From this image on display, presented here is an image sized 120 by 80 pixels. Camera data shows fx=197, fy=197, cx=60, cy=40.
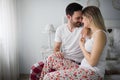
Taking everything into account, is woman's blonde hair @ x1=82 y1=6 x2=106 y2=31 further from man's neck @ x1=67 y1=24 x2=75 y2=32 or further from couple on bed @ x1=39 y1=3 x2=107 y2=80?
man's neck @ x1=67 y1=24 x2=75 y2=32

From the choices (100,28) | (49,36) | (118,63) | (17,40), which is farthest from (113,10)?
(100,28)

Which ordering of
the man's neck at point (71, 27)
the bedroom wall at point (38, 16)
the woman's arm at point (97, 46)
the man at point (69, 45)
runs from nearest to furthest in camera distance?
the woman's arm at point (97, 46)
the man at point (69, 45)
the man's neck at point (71, 27)
the bedroom wall at point (38, 16)

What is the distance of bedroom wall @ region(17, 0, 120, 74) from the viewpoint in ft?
12.3

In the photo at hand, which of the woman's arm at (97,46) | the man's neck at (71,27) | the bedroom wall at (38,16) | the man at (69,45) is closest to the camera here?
the woman's arm at (97,46)

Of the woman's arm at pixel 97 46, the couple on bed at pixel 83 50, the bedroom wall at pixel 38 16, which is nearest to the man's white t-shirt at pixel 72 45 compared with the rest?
the couple on bed at pixel 83 50

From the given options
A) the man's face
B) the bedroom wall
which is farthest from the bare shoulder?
the bedroom wall

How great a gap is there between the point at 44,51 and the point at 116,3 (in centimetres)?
166

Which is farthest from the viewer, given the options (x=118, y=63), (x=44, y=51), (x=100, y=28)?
(x=44, y=51)

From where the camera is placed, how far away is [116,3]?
12.3ft

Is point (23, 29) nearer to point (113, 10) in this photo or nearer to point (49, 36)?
point (49, 36)

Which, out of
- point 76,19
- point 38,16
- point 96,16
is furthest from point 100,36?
point 38,16

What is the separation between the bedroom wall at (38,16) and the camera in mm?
3756

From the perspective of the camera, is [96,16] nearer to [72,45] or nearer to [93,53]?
[93,53]

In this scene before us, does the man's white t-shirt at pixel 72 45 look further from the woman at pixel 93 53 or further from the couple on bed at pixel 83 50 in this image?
the woman at pixel 93 53
